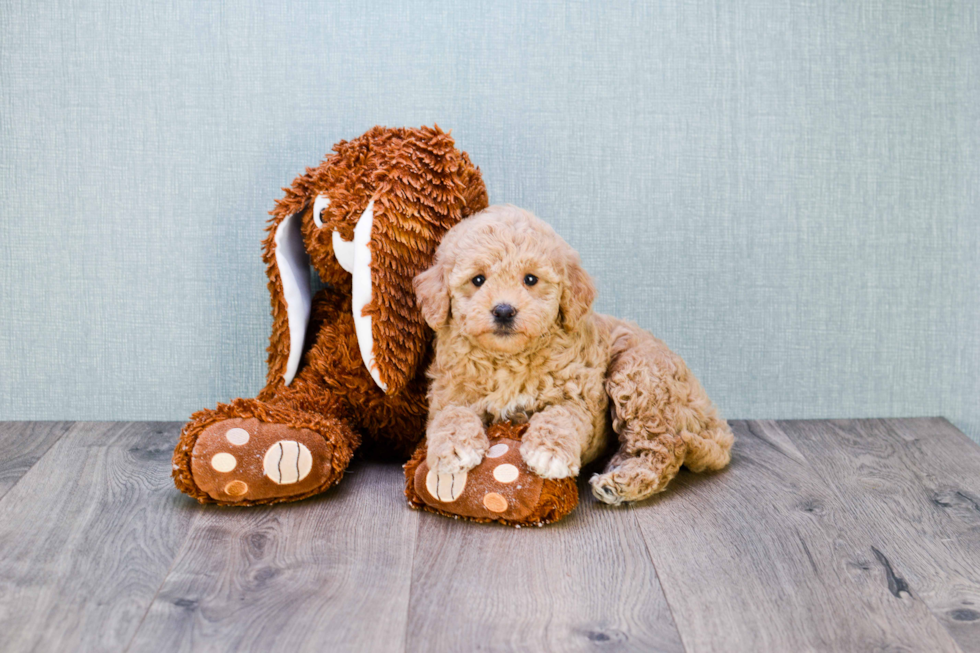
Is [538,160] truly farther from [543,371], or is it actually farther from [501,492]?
[501,492]

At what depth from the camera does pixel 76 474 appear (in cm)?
174

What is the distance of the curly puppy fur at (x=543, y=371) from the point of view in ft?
4.83

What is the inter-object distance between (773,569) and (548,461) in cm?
39

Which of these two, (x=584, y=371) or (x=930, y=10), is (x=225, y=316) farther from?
(x=930, y=10)

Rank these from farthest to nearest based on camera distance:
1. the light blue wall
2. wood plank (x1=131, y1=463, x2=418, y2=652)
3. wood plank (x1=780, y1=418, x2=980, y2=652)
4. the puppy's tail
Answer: the light blue wall < the puppy's tail < wood plank (x1=780, y1=418, x2=980, y2=652) < wood plank (x1=131, y1=463, x2=418, y2=652)

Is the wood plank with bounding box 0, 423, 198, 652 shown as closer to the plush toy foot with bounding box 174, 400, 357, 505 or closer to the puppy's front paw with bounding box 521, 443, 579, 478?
the plush toy foot with bounding box 174, 400, 357, 505

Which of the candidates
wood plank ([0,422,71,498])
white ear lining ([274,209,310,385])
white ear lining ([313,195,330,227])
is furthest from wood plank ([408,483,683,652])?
wood plank ([0,422,71,498])

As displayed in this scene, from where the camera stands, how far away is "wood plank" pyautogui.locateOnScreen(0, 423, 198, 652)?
1.17 m

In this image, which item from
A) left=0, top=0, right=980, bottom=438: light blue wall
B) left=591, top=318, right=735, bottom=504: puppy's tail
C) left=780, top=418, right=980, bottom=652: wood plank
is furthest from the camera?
left=0, top=0, right=980, bottom=438: light blue wall

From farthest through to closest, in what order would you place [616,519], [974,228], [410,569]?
[974,228]
[616,519]
[410,569]

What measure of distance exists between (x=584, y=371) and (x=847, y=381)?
89 cm

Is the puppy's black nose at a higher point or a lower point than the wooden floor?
higher

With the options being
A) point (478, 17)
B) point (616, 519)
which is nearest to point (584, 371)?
point (616, 519)

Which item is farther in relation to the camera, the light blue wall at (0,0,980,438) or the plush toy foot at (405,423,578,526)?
the light blue wall at (0,0,980,438)
